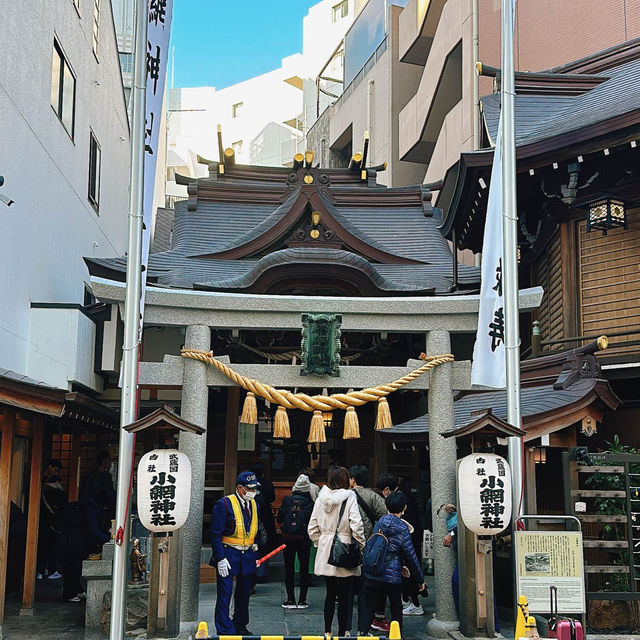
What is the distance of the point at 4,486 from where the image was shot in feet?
30.8

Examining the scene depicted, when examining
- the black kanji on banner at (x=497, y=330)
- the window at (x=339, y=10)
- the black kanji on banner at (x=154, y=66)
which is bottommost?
the black kanji on banner at (x=497, y=330)

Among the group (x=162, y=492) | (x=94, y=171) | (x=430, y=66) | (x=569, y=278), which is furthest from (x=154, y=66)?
(x=430, y=66)

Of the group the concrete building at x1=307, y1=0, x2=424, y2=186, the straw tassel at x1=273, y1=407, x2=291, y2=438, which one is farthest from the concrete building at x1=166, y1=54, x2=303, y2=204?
the straw tassel at x1=273, y1=407, x2=291, y2=438

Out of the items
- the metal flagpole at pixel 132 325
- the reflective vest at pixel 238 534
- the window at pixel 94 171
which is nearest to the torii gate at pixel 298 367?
the reflective vest at pixel 238 534

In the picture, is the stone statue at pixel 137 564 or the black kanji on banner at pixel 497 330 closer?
the black kanji on banner at pixel 497 330

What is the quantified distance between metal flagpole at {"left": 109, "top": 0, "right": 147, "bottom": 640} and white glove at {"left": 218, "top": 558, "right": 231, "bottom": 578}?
100 cm

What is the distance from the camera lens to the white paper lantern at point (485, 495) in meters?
8.54

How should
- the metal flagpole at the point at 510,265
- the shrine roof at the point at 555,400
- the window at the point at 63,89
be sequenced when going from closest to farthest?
the metal flagpole at the point at 510,265
the shrine roof at the point at 555,400
the window at the point at 63,89

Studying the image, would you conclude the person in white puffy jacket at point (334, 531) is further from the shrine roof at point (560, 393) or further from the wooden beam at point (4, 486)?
the wooden beam at point (4, 486)

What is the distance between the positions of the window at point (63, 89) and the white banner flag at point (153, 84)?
5.79 metres

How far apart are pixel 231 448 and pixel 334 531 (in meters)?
6.49

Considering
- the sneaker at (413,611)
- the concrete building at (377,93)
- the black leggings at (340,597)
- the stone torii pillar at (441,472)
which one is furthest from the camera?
the concrete building at (377,93)

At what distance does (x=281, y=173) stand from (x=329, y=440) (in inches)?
300

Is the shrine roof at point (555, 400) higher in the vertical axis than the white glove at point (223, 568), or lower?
higher
